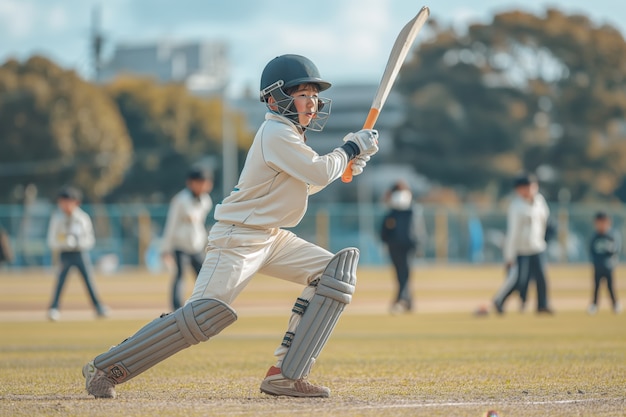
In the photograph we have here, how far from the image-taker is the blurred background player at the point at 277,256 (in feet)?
23.5

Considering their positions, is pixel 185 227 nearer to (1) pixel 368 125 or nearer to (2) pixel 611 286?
(2) pixel 611 286

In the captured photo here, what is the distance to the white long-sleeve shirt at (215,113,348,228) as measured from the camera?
24.0ft

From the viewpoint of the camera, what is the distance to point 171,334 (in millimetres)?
7117

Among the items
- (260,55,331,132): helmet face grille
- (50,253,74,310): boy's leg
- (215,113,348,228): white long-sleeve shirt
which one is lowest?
(50,253,74,310): boy's leg

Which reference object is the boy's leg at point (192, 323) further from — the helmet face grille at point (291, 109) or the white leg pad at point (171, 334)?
the helmet face grille at point (291, 109)

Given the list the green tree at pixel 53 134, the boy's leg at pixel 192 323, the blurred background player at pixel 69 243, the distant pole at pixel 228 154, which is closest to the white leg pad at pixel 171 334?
the boy's leg at pixel 192 323

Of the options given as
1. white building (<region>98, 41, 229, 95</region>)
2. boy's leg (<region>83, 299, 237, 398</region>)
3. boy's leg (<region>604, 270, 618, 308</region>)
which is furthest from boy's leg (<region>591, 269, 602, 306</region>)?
white building (<region>98, 41, 229, 95</region>)

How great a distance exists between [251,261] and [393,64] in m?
1.74

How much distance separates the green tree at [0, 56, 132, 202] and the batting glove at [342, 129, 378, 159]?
46914 mm

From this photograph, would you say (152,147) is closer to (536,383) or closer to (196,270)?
(196,270)

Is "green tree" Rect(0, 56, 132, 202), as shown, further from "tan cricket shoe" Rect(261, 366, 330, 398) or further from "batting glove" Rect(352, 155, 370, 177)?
"tan cricket shoe" Rect(261, 366, 330, 398)

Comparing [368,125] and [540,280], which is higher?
[368,125]

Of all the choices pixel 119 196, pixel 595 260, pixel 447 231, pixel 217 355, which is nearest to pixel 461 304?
pixel 595 260

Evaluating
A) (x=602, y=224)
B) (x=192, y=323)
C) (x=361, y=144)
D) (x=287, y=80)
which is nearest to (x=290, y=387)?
(x=192, y=323)
